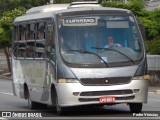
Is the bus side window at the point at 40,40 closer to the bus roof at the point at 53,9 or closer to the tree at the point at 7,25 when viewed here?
the bus roof at the point at 53,9

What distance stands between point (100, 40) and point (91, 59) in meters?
0.64

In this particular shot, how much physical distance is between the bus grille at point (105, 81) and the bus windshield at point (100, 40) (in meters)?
0.45

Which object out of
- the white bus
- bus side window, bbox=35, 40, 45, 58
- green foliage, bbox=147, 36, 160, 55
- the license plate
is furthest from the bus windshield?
green foliage, bbox=147, 36, 160, 55

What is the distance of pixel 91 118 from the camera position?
14961 mm

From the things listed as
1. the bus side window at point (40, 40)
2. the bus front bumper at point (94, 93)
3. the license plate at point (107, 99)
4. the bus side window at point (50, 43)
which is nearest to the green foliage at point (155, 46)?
the bus side window at point (40, 40)

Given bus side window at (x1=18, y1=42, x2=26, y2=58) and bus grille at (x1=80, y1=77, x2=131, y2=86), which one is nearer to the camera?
bus grille at (x1=80, y1=77, x2=131, y2=86)

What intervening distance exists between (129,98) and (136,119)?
1.12m

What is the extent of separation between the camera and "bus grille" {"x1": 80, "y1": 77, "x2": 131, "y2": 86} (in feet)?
49.5

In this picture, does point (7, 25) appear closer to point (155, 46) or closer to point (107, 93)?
point (155, 46)

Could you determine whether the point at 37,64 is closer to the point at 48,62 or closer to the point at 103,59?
the point at 48,62

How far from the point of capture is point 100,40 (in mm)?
15695

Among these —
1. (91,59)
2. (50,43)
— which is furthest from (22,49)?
(91,59)

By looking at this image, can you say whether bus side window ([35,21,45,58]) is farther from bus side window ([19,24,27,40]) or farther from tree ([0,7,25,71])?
tree ([0,7,25,71])

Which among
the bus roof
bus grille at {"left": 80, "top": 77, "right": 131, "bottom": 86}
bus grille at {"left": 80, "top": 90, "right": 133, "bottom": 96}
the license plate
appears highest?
the bus roof
